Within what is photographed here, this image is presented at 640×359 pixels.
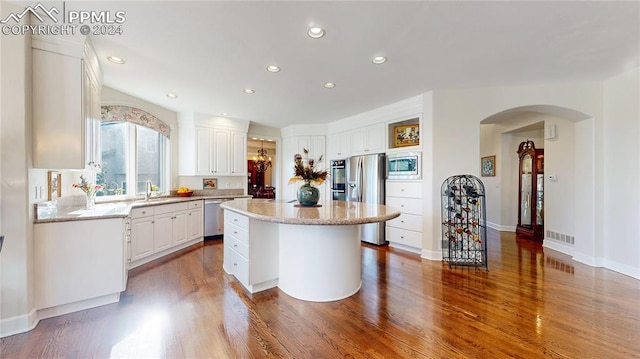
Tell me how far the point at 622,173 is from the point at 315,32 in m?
4.28

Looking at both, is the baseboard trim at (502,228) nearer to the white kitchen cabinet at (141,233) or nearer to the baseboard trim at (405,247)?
the baseboard trim at (405,247)

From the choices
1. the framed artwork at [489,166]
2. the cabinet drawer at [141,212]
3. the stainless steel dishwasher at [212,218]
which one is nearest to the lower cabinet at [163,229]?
the cabinet drawer at [141,212]

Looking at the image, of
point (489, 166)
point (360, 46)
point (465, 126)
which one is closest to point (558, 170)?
point (489, 166)

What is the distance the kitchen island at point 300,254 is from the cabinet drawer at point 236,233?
10 mm

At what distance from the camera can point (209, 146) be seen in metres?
5.14

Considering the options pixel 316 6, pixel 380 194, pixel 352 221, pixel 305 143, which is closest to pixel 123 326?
pixel 352 221

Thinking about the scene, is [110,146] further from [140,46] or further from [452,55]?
[452,55]

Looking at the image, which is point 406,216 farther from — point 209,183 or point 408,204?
point 209,183

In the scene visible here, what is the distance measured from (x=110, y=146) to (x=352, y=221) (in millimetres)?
4132

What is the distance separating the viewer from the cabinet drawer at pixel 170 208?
3781 mm

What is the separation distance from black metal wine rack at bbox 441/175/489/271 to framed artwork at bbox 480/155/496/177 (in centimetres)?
312

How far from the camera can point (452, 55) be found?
8.84 feet

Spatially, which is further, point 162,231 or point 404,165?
point 404,165

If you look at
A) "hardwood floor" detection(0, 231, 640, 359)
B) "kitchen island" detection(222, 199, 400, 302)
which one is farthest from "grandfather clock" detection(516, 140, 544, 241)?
"kitchen island" detection(222, 199, 400, 302)
